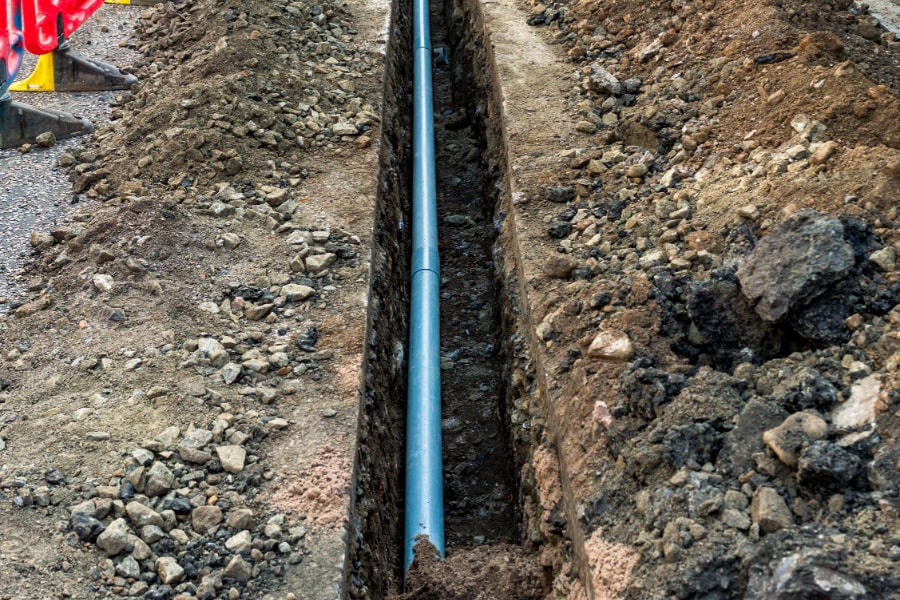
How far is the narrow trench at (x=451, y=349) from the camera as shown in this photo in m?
5.15

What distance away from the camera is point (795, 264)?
4.32 m

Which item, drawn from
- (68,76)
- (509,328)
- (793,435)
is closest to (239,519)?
(793,435)

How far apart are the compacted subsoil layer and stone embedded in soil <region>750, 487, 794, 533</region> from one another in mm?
12

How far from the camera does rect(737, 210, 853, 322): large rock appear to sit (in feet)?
13.9

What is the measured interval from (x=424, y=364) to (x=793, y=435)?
2.88m

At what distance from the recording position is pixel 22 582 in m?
3.81

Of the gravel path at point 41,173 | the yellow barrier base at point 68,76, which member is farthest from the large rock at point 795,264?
the yellow barrier base at point 68,76

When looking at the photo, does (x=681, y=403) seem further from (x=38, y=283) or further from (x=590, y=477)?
(x=38, y=283)

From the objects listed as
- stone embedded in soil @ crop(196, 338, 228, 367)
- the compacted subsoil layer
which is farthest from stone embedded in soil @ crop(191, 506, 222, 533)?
stone embedded in soil @ crop(196, 338, 228, 367)

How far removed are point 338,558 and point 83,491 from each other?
1.23 metres

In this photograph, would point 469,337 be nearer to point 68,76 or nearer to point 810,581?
point 810,581

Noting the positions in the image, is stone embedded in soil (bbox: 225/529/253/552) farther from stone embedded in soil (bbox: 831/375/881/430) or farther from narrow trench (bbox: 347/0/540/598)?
stone embedded in soil (bbox: 831/375/881/430)

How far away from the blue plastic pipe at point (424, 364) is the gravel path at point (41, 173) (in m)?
2.58

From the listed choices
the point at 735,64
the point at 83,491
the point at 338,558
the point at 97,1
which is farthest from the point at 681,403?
the point at 97,1
